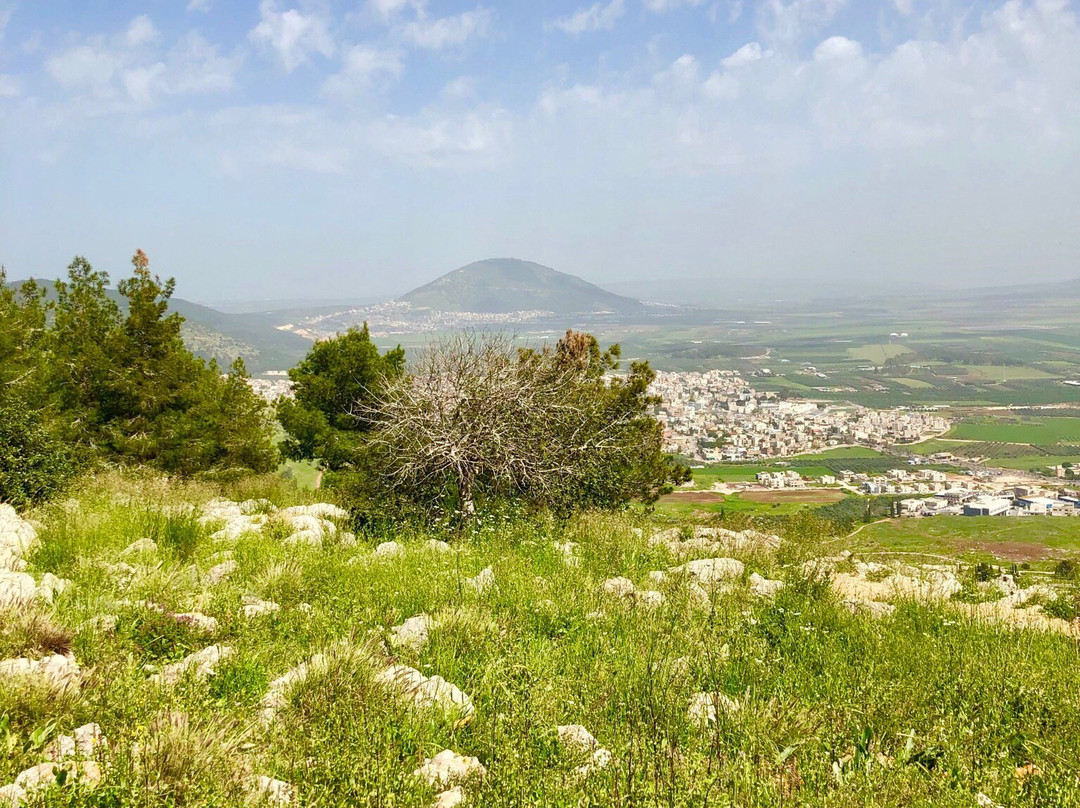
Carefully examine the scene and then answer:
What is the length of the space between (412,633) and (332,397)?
16.9m

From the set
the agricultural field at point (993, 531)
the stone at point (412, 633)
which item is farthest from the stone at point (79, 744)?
the agricultural field at point (993, 531)

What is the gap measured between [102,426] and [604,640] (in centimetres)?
2266

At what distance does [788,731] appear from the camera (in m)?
3.42

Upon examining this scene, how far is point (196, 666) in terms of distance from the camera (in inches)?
144

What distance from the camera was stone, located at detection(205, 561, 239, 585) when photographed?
5857 millimetres

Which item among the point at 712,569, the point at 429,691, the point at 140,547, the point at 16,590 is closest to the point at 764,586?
the point at 712,569

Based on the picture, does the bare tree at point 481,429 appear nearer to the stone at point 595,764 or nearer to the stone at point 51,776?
the stone at point 595,764

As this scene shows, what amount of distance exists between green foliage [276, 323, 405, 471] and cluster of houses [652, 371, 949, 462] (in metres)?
34.7

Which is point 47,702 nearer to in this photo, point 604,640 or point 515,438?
point 604,640

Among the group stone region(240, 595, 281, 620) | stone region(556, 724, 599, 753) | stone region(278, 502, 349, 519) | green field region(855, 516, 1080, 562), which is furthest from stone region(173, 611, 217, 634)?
green field region(855, 516, 1080, 562)

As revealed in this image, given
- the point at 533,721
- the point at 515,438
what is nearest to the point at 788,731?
the point at 533,721

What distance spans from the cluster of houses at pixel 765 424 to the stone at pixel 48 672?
49087 millimetres

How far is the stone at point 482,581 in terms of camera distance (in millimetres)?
6039

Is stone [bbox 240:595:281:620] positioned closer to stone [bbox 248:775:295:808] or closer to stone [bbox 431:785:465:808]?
stone [bbox 248:775:295:808]
